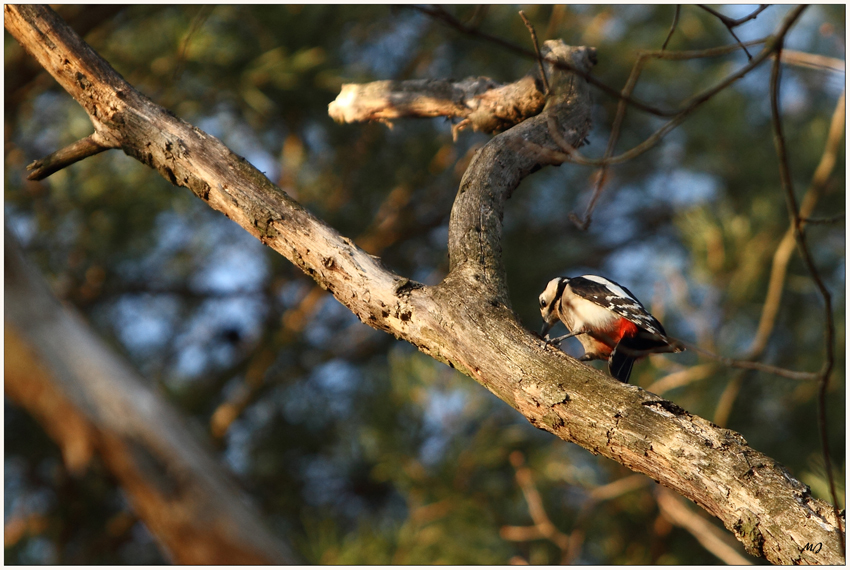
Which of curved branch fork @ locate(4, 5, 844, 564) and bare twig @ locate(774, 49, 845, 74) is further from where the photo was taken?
bare twig @ locate(774, 49, 845, 74)

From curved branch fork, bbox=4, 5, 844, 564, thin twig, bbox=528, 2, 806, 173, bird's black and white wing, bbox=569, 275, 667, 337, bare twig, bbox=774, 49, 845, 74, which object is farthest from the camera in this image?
bird's black and white wing, bbox=569, 275, 667, 337

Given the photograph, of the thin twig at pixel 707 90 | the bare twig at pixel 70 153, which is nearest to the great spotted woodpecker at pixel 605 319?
the thin twig at pixel 707 90

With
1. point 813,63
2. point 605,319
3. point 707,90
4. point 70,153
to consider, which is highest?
point 70,153

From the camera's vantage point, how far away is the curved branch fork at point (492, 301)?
2.87 feet

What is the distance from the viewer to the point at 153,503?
5.64ft

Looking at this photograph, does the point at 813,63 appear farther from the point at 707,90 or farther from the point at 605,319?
the point at 605,319

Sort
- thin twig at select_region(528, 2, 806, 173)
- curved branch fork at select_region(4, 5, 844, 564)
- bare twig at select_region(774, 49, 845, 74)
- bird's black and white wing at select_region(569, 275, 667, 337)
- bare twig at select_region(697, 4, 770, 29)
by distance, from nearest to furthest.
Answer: thin twig at select_region(528, 2, 806, 173) < curved branch fork at select_region(4, 5, 844, 564) < bare twig at select_region(697, 4, 770, 29) < bare twig at select_region(774, 49, 845, 74) < bird's black and white wing at select_region(569, 275, 667, 337)

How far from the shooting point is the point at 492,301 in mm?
1136

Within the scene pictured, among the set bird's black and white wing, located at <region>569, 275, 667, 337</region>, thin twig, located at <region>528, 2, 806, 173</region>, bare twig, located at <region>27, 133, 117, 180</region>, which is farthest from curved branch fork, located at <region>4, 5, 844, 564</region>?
bird's black and white wing, located at <region>569, 275, 667, 337</region>

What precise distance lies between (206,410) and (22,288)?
1.83 meters

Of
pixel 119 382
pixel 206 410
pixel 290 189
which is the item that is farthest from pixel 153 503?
pixel 290 189

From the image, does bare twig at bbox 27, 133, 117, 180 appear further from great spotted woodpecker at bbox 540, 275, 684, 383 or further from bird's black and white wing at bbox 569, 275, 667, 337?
bird's black and white wing at bbox 569, 275, 667, 337

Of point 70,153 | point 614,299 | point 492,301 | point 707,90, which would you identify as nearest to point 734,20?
point 707,90

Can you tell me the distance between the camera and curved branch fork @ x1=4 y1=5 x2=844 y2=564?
2.87 feet
